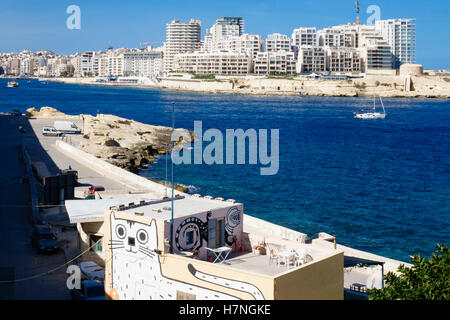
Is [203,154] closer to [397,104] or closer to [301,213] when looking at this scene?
[301,213]

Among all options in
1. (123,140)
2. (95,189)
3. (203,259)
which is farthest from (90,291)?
(123,140)

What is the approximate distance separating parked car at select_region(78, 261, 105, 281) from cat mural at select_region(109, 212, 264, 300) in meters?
2.15

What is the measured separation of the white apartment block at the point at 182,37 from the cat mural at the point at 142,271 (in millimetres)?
156238

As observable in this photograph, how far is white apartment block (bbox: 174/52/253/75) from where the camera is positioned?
12975 cm

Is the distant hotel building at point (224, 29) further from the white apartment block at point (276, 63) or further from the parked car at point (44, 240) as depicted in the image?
the parked car at point (44, 240)

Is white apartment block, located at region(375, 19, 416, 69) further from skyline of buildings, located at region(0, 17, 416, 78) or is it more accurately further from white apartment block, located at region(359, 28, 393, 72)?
white apartment block, located at region(359, 28, 393, 72)

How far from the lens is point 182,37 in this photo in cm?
A: 16350

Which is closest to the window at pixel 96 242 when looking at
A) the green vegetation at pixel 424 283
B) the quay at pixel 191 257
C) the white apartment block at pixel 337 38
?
the quay at pixel 191 257

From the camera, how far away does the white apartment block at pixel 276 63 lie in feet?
408

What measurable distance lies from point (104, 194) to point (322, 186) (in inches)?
549

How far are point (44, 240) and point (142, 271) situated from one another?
5.25 m

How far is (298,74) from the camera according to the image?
403ft

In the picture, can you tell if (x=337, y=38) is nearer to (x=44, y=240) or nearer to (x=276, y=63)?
(x=276, y=63)
